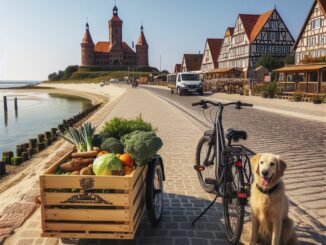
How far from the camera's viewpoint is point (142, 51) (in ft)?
500

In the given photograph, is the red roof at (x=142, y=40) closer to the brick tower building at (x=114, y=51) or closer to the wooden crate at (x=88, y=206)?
the brick tower building at (x=114, y=51)

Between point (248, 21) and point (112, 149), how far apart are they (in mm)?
64540

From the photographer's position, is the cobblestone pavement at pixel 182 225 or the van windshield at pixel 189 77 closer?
the cobblestone pavement at pixel 182 225

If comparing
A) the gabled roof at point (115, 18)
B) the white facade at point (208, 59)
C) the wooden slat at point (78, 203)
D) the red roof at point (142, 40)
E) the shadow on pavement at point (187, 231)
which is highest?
the gabled roof at point (115, 18)

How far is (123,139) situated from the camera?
527cm

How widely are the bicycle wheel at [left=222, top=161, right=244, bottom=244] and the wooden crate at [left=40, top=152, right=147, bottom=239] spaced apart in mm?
1135

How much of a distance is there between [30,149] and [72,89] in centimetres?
10582

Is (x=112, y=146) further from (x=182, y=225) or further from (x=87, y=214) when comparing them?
(x=182, y=225)

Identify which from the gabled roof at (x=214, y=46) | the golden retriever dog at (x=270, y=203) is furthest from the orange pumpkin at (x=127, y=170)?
the gabled roof at (x=214, y=46)

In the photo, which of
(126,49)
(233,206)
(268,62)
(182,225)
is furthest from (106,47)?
(233,206)

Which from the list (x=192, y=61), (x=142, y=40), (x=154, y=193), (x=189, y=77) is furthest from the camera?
(x=142, y=40)

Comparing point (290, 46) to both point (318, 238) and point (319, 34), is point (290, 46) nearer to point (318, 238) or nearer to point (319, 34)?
point (319, 34)

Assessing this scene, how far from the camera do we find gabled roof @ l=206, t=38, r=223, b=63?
79225mm

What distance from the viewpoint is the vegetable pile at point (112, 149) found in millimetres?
4211
